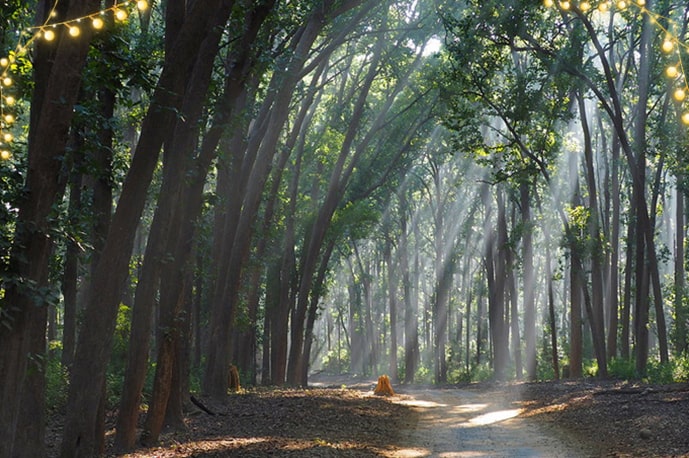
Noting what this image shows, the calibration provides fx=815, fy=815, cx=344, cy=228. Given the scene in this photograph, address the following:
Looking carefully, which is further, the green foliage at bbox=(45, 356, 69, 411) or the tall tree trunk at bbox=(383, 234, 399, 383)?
the tall tree trunk at bbox=(383, 234, 399, 383)

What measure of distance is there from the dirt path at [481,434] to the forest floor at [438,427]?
0.02 meters

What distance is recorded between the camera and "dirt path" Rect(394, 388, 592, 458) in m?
11.9

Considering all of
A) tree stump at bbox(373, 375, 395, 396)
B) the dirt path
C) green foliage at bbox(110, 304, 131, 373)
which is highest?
green foliage at bbox(110, 304, 131, 373)

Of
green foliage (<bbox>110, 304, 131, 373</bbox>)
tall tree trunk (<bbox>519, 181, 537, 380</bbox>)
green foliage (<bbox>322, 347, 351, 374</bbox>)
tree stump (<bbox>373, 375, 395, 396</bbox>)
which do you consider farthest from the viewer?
green foliage (<bbox>322, 347, 351, 374</bbox>)

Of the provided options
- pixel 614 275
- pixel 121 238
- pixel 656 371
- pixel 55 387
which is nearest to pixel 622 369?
pixel 656 371

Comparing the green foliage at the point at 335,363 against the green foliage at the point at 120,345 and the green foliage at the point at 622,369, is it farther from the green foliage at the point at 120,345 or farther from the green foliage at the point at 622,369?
the green foliage at the point at 120,345

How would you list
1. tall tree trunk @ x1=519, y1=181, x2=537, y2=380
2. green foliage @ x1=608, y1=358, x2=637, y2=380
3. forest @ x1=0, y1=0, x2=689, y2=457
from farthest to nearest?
tall tree trunk @ x1=519, y1=181, x2=537, y2=380, green foliage @ x1=608, y1=358, x2=637, y2=380, forest @ x1=0, y1=0, x2=689, y2=457

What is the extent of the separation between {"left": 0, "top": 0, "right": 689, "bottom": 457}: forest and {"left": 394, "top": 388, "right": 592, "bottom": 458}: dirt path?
408cm

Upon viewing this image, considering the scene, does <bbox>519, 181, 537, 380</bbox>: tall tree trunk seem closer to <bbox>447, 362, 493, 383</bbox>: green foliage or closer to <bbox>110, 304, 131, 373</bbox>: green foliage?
<bbox>447, 362, 493, 383</bbox>: green foliage

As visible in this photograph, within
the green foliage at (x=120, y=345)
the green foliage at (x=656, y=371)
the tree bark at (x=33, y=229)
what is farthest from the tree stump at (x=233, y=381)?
the tree bark at (x=33, y=229)

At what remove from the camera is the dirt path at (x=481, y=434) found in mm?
11891

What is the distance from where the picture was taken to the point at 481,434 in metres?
14.3

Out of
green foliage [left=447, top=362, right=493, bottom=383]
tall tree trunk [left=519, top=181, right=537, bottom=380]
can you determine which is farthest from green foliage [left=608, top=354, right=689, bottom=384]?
green foliage [left=447, top=362, right=493, bottom=383]

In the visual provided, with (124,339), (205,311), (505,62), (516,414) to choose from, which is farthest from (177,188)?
(205,311)
